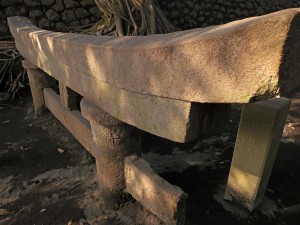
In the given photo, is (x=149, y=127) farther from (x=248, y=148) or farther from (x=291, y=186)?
(x=291, y=186)

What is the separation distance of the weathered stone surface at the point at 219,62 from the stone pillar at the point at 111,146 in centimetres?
48

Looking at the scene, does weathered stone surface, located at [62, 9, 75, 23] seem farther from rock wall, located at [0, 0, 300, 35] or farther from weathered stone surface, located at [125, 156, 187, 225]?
weathered stone surface, located at [125, 156, 187, 225]

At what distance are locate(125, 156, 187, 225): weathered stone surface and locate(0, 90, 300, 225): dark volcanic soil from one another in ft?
0.58

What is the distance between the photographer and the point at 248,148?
2.12m

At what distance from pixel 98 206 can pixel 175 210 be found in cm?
87

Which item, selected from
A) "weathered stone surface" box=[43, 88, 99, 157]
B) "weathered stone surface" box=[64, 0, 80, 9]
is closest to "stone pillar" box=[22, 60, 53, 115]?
"weathered stone surface" box=[43, 88, 99, 157]

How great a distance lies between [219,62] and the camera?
3.22 ft

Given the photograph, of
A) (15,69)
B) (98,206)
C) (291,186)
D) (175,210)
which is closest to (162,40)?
(175,210)

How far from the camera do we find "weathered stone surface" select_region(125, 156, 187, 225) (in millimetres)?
1595

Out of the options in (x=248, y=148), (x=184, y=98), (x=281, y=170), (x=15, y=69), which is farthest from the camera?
(x=15, y=69)

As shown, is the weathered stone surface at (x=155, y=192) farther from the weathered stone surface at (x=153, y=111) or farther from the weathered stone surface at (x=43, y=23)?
the weathered stone surface at (x=43, y=23)

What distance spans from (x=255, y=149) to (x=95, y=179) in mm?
1461

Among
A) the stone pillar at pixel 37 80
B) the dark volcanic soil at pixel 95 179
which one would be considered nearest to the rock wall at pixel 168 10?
the stone pillar at pixel 37 80

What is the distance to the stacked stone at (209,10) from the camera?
6781 millimetres
